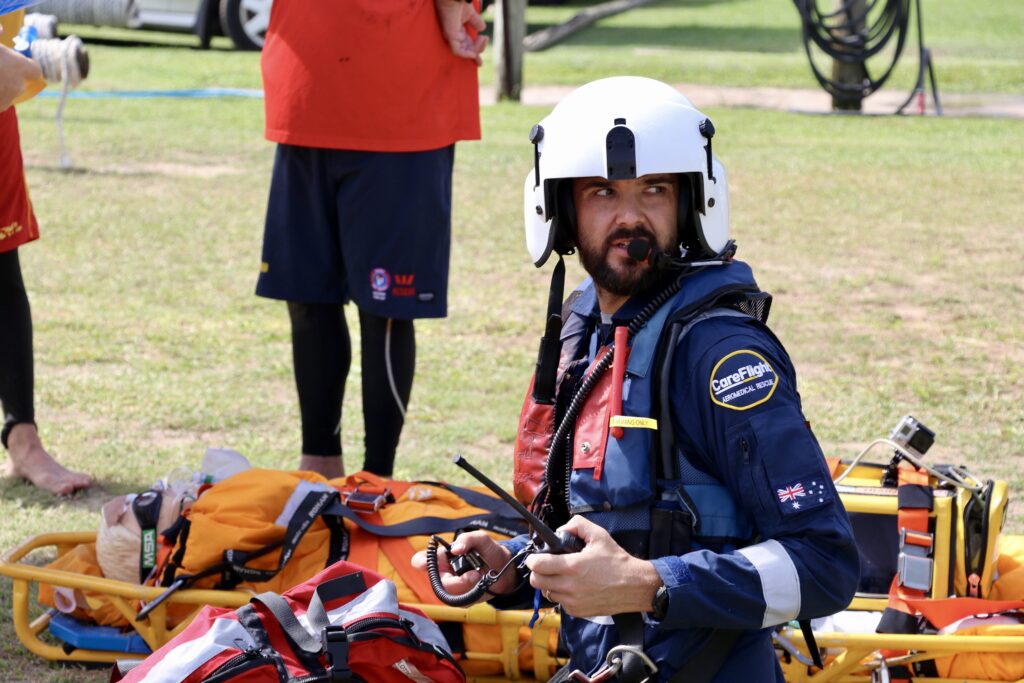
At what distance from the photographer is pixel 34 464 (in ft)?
17.4

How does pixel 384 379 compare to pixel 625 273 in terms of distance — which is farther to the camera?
pixel 384 379

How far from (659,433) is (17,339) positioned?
3.40 metres

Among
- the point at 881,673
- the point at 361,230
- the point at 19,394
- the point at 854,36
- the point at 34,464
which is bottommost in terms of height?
the point at 881,673

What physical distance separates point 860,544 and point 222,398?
3.35 m

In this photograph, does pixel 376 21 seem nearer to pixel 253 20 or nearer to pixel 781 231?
pixel 781 231

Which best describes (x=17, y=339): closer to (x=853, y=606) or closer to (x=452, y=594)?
(x=452, y=594)

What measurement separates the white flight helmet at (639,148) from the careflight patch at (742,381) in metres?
0.32

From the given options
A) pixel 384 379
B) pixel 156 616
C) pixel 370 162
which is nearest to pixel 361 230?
pixel 370 162

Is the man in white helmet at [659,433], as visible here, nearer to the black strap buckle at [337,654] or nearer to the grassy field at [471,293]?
the black strap buckle at [337,654]

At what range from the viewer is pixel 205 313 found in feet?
26.2

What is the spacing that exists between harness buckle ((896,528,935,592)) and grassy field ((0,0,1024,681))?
132 cm

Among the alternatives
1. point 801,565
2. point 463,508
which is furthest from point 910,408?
point 801,565

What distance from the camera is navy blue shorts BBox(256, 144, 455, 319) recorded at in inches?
190

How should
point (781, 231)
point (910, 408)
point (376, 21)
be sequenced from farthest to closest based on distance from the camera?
point (781, 231)
point (910, 408)
point (376, 21)
